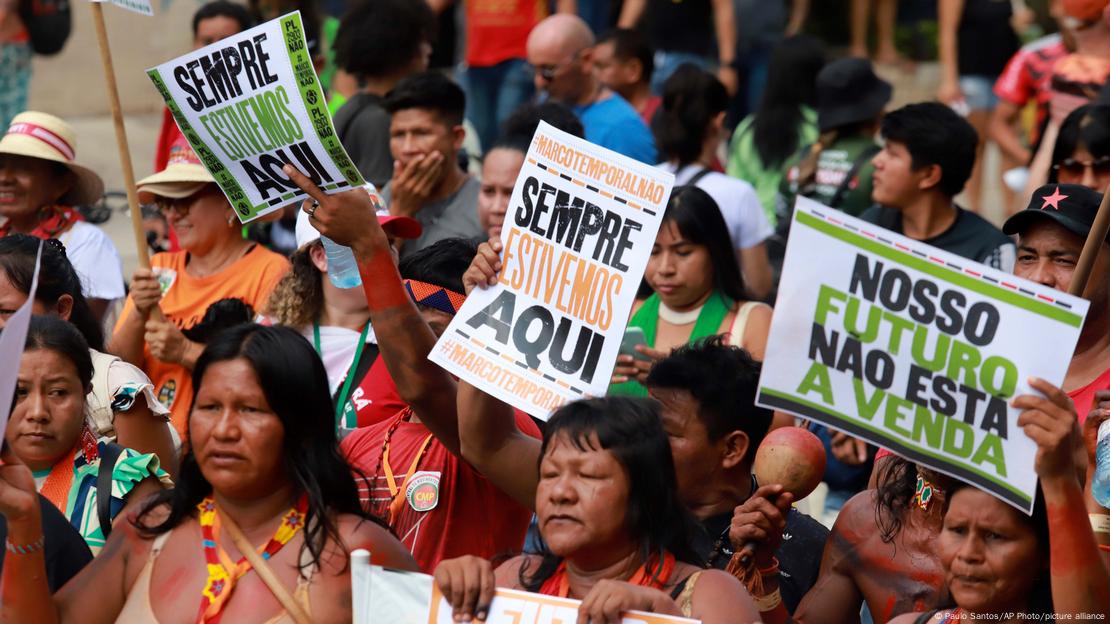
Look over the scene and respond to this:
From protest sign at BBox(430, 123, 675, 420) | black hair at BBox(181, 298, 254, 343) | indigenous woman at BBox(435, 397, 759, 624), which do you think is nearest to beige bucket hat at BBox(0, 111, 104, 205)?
black hair at BBox(181, 298, 254, 343)

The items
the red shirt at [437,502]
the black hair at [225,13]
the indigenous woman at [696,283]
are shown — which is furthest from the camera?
the black hair at [225,13]

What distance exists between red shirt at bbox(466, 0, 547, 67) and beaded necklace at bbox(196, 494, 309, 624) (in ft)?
23.9

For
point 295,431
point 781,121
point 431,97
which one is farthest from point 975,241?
point 295,431

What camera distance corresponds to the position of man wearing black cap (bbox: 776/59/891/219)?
820cm

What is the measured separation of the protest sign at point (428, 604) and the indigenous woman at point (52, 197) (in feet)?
12.0

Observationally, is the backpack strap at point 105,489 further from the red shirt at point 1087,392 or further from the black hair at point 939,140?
the black hair at point 939,140

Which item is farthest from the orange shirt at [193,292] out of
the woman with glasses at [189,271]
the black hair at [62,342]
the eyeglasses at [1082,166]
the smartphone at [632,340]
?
the eyeglasses at [1082,166]

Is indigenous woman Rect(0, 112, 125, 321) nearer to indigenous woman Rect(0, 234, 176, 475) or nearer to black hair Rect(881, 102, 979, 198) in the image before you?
indigenous woman Rect(0, 234, 176, 475)

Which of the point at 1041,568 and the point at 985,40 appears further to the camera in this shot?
the point at 985,40

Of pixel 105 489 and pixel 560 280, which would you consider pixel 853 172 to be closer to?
pixel 560 280

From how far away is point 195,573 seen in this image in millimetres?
3773

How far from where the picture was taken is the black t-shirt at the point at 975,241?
6.52m

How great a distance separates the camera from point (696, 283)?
19.5ft

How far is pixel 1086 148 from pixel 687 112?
7.66 ft
